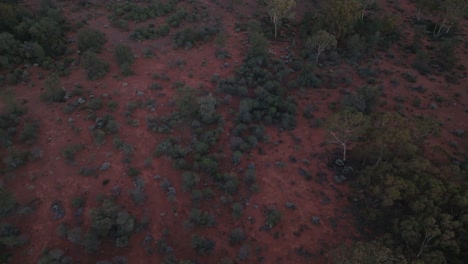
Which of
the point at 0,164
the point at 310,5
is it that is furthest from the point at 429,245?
the point at 310,5

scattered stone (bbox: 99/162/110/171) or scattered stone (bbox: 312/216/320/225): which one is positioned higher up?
scattered stone (bbox: 99/162/110/171)

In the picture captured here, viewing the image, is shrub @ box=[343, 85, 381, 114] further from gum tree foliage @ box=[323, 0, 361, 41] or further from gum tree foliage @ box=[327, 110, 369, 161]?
gum tree foliage @ box=[323, 0, 361, 41]

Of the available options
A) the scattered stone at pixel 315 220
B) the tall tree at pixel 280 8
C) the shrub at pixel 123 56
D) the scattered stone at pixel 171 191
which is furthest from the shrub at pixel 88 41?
the scattered stone at pixel 315 220

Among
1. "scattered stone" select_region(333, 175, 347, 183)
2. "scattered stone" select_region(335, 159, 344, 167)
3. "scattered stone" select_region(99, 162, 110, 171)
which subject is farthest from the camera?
"scattered stone" select_region(335, 159, 344, 167)

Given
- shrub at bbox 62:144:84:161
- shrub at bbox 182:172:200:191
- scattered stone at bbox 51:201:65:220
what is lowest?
scattered stone at bbox 51:201:65:220

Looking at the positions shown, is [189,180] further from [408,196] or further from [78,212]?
[408,196]

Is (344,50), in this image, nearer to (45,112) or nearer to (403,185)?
(403,185)

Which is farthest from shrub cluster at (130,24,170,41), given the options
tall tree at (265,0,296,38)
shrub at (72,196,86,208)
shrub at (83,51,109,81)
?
shrub at (72,196,86,208)
